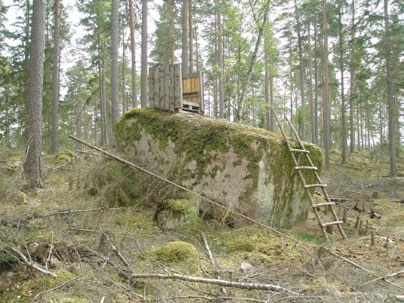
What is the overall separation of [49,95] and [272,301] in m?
17.8

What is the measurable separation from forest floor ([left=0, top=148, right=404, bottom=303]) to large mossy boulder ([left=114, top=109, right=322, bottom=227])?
56cm

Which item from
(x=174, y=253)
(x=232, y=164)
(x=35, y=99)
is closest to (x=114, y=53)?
(x=35, y=99)

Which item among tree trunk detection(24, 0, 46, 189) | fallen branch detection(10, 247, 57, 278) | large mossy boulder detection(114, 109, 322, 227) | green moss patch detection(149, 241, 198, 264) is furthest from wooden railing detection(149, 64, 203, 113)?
fallen branch detection(10, 247, 57, 278)

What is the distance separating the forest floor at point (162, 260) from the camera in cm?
292

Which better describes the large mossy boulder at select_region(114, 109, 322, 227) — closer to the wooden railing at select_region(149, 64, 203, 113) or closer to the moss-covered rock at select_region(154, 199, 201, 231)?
the wooden railing at select_region(149, 64, 203, 113)

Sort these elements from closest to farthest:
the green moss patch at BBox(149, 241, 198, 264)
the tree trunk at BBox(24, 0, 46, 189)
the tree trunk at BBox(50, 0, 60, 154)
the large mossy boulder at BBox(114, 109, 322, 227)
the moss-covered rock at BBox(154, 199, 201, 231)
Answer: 1. the green moss patch at BBox(149, 241, 198, 264)
2. the moss-covered rock at BBox(154, 199, 201, 231)
3. the large mossy boulder at BBox(114, 109, 322, 227)
4. the tree trunk at BBox(24, 0, 46, 189)
5. the tree trunk at BBox(50, 0, 60, 154)

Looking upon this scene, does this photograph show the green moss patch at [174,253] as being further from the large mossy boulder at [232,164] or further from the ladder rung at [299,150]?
the ladder rung at [299,150]

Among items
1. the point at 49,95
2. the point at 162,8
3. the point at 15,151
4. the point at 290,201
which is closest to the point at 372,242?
the point at 290,201

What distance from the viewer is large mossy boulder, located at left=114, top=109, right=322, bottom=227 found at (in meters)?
6.38

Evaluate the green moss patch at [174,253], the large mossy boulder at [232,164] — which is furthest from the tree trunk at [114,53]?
the green moss patch at [174,253]

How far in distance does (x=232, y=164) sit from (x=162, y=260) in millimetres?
2822

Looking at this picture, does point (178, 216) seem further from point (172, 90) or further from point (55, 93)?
point (55, 93)

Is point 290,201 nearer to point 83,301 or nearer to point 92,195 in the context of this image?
point 92,195

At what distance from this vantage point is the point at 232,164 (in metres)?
6.51
